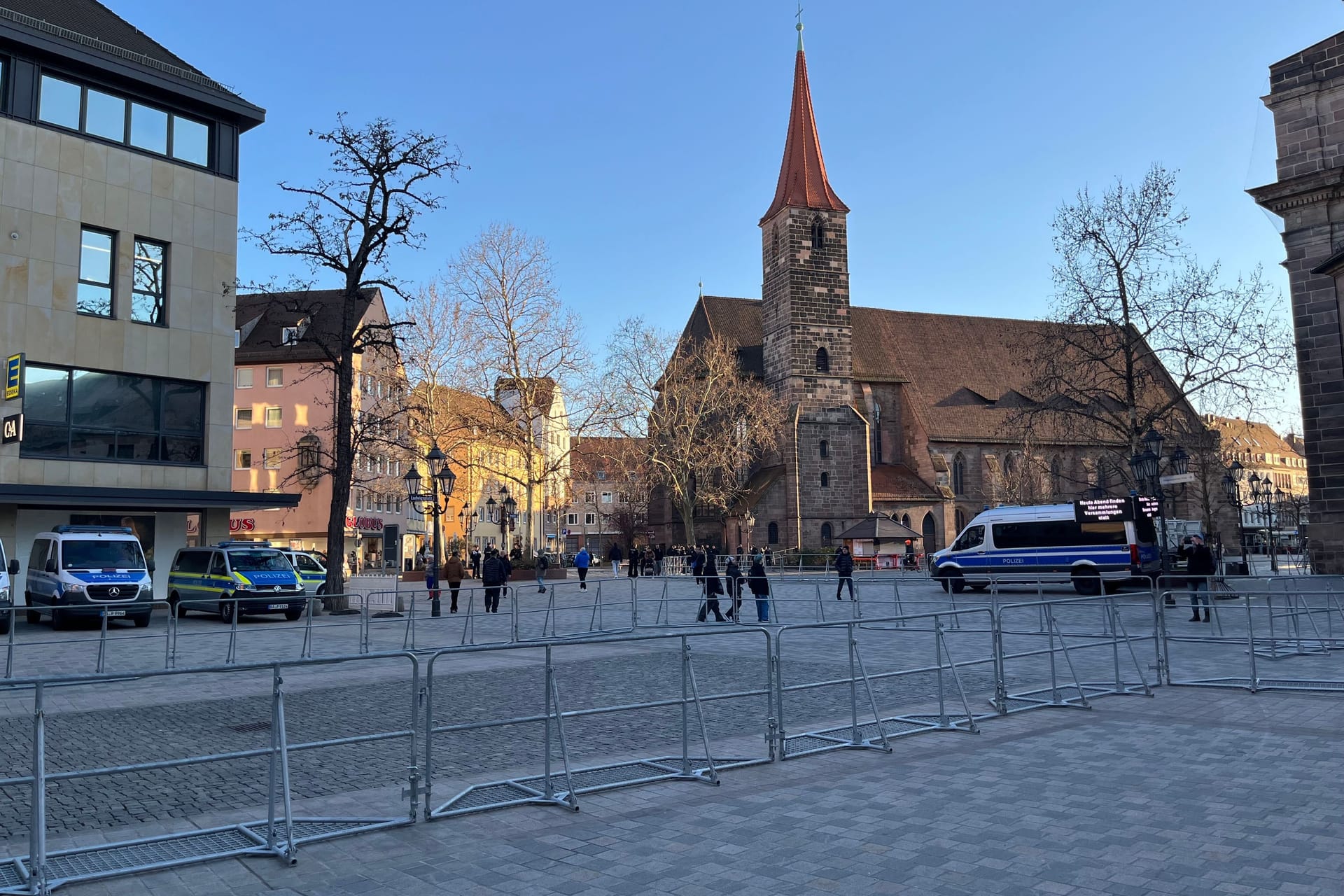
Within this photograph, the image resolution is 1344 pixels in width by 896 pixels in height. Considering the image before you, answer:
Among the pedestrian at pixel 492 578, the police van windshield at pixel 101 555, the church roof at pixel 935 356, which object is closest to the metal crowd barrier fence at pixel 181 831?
the police van windshield at pixel 101 555

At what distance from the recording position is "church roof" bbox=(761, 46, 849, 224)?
201 ft

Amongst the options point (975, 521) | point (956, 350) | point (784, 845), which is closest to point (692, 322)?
point (956, 350)

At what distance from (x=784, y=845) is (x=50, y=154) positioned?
2810cm

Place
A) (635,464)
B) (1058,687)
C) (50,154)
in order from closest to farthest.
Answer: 1. (1058,687)
2. (50,154)
3. (635,464)

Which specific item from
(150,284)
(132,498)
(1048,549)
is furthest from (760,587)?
(150,284)

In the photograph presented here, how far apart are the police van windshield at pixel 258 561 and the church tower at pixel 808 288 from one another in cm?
3841

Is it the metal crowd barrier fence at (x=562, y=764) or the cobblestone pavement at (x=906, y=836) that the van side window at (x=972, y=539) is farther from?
the metal crowd barrier fence at (x=562, y=764)

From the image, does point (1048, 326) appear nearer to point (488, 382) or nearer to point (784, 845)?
point (488, 382)

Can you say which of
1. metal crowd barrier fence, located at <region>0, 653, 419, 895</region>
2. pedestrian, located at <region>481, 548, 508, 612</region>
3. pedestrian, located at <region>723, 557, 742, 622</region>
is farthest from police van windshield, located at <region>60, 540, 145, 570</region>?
metal crowd barrier fence, located at <region>0, 653, 419, 895</region>

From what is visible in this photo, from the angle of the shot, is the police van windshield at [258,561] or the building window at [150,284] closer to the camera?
the police van windshield at [258,561]

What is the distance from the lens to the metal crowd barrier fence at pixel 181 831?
5219 mm

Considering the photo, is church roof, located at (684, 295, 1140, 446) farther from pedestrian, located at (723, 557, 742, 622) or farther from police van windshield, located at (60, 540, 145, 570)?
police van windshield, located at (60, 540, 145, 570)

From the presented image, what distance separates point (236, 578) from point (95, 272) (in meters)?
9.60

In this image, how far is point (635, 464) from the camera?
51875 millimetres
